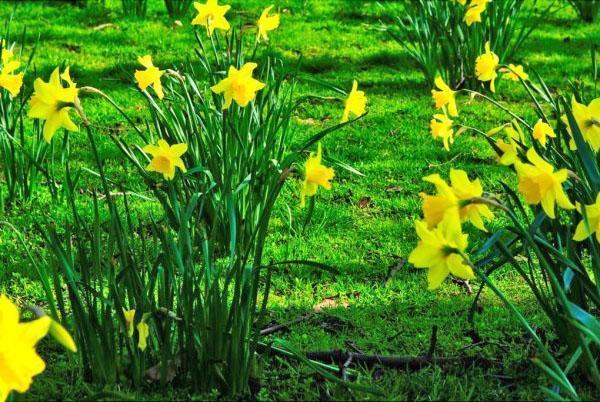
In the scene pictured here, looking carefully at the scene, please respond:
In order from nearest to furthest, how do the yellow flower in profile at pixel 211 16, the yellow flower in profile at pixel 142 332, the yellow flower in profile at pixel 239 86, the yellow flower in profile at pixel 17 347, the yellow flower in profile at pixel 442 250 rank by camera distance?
the yellow flower in profile at pixel 17 347 → the yellow flower in profile at pixel 442 250 → the yellow flower in profile at pixel 142 332 → the yellow flower in profile at pixel 239 86 → the yellow flower in profile at pixel 211 16

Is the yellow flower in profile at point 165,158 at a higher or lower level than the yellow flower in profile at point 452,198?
lower

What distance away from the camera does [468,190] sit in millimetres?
2145

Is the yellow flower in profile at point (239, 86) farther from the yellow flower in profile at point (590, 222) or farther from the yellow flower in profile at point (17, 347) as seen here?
the yellow flower in profile at point (17, 347)

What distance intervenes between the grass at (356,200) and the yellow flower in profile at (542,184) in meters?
0.62

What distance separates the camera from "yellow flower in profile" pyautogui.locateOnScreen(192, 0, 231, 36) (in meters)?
3.65

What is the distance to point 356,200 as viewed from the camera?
433 cm

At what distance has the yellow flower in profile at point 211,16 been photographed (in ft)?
12.0

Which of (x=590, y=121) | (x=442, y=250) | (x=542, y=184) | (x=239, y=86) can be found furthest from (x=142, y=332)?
(x=590, y=121)

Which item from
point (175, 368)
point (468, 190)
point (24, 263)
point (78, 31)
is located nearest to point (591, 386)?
point (468, 190)

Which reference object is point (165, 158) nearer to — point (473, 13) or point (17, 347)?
point (17, 347)

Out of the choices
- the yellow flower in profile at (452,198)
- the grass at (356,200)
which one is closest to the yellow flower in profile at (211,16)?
the grass at (356,200)

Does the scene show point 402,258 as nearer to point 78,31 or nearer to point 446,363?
point 446,363

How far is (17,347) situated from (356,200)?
2760 millimetres

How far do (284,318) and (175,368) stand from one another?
0.74 metres
